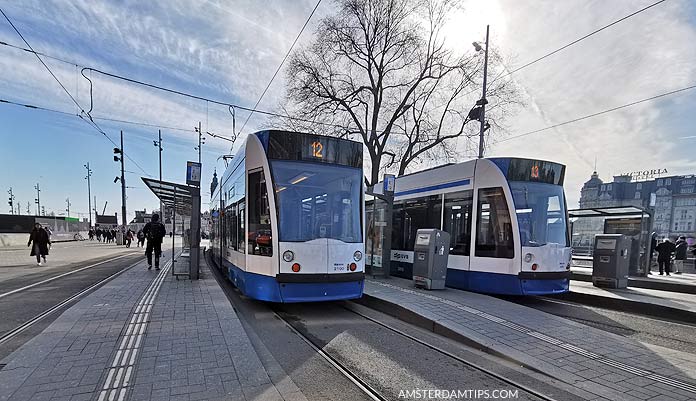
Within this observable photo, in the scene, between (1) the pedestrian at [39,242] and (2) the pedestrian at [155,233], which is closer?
(2) the pedestrian at [155,233]

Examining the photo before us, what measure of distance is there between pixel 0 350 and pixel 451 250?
8.54 meters

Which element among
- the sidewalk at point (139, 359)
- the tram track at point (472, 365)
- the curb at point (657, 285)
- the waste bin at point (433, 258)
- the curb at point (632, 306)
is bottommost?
the curb at point (657, 285)

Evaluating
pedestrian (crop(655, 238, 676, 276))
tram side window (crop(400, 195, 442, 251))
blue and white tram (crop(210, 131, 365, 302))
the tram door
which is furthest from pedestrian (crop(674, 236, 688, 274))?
blue and white tram (crop(210, 131, 365, 302))

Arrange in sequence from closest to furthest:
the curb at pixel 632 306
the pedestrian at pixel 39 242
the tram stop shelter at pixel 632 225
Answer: the curb at pixel 632 306 < the tram stop shelter at pixel 632 225 < the pedestrian at pixel 39 242

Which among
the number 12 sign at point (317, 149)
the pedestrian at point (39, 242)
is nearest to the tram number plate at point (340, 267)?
the number 12 sign at point (317, 149)

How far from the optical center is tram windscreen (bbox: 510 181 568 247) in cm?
797

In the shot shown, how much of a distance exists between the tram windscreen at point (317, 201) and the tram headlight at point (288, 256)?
0.24 metres

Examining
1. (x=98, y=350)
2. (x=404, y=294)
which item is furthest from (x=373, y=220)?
(x=98, y=350)

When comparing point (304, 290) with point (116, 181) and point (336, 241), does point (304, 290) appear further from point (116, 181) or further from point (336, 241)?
point (116, 181)

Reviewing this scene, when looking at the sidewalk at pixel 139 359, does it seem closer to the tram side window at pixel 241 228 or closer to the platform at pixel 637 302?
the tram side window at pixel 241 228

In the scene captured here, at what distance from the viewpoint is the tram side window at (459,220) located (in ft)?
28.7

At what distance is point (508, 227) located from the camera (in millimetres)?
7926

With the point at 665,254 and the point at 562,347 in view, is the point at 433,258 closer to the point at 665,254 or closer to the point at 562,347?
the point at 562,347

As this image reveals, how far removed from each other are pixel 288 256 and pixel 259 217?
918 mm
